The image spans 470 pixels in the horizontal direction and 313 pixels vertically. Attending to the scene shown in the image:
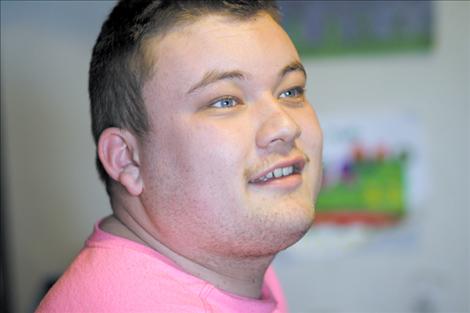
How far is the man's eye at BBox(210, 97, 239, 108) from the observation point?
1044mm

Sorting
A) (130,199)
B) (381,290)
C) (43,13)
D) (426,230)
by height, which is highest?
(43,13)

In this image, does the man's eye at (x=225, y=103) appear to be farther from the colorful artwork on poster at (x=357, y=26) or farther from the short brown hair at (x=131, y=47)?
the colorful artwork on poster at (x=357, y=26)

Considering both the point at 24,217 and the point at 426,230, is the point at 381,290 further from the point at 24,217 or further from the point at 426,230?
the point at 24,217

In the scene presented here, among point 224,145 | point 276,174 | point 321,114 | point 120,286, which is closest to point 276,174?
point 276,174


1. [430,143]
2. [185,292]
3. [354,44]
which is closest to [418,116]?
[430,143]

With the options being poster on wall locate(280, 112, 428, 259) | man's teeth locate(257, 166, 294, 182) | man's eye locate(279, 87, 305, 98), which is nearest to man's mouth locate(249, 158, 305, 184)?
man's teeth locate(257, 166, 294, 182)

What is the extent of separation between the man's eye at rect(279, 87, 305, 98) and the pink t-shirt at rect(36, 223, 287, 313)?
0.36 m

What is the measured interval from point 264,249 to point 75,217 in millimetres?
1165

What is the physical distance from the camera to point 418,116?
2.08 m

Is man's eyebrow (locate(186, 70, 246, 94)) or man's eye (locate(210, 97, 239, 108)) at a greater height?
man's eyebrow (locate(186, 70, 246, 94))

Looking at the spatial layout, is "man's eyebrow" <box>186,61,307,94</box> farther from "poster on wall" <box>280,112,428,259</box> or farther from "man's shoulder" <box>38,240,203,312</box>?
"poster on wall" <box>280,112,428,259</box>

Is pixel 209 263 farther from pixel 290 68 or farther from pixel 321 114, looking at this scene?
pixel 321 114

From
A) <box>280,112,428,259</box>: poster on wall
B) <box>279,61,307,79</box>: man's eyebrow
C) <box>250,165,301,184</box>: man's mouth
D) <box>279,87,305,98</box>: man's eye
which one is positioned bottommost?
<box>280,112,428,259</box>: poster on wall

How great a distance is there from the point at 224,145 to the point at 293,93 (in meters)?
0.20
